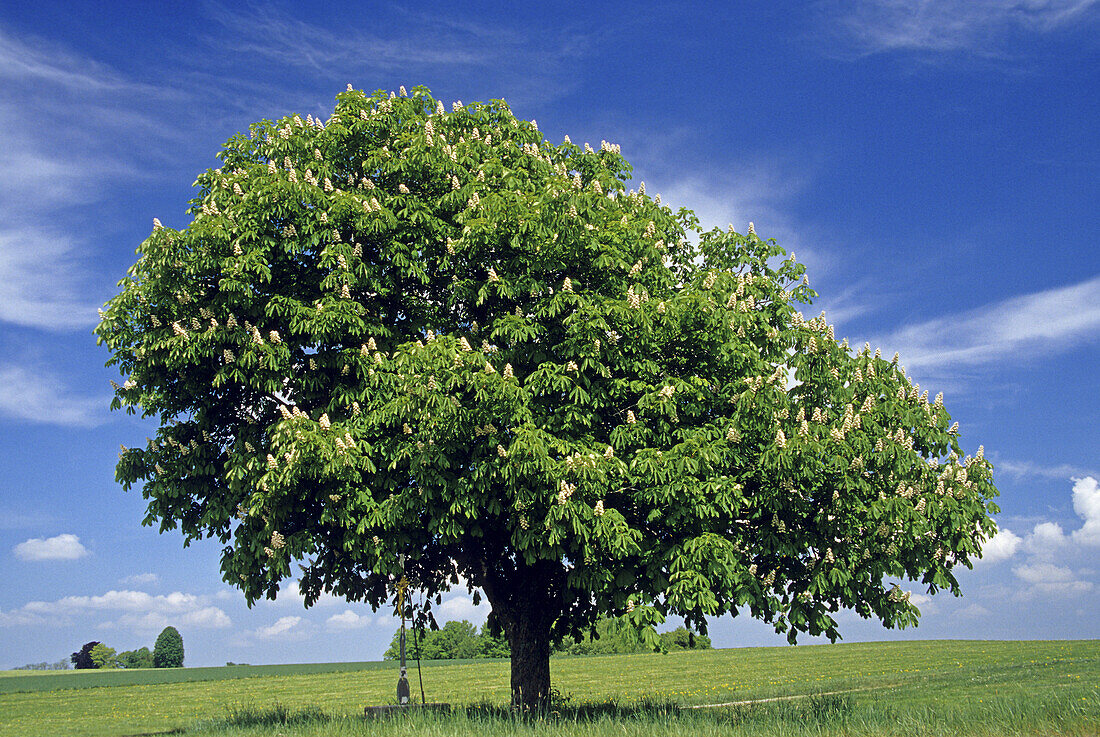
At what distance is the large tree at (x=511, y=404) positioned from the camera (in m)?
15.2

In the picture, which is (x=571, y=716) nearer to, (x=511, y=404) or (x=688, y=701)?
(x=511, y=404)

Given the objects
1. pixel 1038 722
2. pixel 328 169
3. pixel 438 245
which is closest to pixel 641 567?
pixel 1038 722

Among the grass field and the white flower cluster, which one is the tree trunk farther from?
the white flower cluster

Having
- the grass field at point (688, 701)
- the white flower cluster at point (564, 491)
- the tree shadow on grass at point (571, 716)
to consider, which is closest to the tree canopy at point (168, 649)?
the grass field at point (688, 701)

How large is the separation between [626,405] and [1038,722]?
29.4 ft

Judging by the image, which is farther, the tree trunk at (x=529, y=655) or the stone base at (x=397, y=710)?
the tree trunk at (x=529, y=655)

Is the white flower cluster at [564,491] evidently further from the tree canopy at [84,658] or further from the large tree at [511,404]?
the tree canopy at [84,658]

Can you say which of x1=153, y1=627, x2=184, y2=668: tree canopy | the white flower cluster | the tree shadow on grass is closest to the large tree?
the white flower cluster

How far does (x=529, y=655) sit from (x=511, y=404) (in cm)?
784

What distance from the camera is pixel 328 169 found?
62.4 ft

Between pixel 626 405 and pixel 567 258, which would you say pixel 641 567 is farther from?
pixel 567 258

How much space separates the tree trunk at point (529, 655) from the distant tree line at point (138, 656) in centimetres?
11545

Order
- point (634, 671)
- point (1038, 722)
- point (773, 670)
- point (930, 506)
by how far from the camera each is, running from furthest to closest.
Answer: point (634, 671)
point (773, 670)
point (930, 506)
point (1038, 722)

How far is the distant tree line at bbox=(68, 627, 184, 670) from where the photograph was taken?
117375 mm
